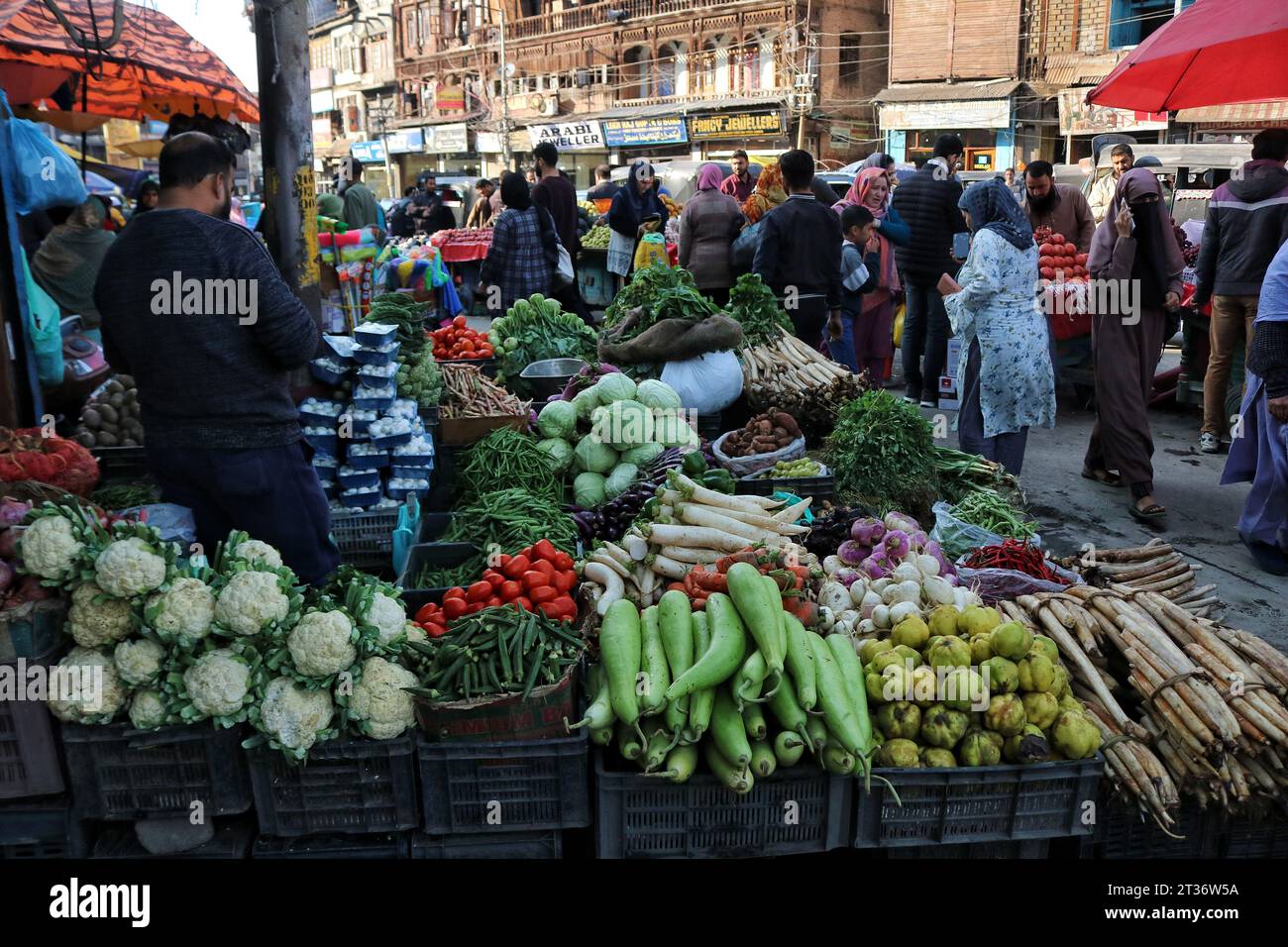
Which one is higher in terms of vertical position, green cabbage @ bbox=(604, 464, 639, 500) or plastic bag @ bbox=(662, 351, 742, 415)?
plastic bag @ bbox=(662, 351, 742, 415)

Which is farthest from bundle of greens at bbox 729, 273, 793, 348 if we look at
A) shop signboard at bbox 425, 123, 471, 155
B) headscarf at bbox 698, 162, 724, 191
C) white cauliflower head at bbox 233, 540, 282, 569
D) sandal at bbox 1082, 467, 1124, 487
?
shop signboard at bbox 425, 123, 471, 155

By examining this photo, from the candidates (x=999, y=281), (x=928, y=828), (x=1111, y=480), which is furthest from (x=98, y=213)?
(x=1111, y=480)

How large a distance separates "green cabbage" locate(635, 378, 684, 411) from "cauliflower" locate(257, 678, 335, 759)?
3222 millimetres

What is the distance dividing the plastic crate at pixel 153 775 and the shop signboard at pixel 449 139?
41.2 meters

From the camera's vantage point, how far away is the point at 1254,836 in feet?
9.93

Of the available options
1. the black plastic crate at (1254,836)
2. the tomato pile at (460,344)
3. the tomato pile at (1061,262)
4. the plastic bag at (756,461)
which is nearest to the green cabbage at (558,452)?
the plastic bag at (756,461)

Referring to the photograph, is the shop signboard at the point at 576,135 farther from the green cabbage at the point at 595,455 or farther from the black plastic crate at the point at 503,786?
the black plastic crate at the point at 503,786

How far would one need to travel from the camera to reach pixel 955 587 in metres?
3.61

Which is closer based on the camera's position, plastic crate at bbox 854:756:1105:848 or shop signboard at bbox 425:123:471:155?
plastic crate at bbox 854:756:1105:848

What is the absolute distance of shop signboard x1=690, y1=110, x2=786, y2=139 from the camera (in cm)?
3031

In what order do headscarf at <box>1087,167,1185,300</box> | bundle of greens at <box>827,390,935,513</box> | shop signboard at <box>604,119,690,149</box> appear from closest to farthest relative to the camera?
bundle of greens at <box>827,390,935,513</box> < headscarf at <box>1087,167,1185,300</box> < shop signboard at <box>604,119,690,149</box>

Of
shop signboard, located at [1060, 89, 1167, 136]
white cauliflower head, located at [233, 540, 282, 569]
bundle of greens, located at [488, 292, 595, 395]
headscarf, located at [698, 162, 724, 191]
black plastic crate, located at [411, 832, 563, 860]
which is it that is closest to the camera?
black plastic crate, located at [411, 832, 563, 860]

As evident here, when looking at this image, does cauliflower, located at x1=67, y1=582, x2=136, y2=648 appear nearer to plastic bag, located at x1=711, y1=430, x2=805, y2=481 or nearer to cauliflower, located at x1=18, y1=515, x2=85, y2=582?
cauliflower, located at x1=18, y1=515, x2=85, y2=582

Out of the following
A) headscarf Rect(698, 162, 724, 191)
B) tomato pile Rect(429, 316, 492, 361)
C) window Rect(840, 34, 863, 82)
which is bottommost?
tomato pile Rect(429, 316, 492, 361)
